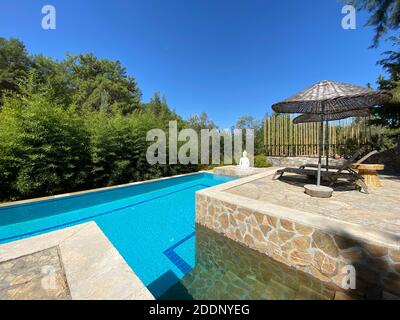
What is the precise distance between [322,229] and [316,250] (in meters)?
0.28

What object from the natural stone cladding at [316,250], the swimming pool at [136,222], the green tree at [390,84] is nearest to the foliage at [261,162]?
the green tree at [390,84]

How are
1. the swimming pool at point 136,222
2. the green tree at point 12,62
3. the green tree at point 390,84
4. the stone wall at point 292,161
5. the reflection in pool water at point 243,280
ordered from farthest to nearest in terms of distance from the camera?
1. the green tree at point 12,62
2. the stone wall at point 292,161
3. the green tree at point 390,84
4. the swimming pool at point 136,222
5. the reflection in pool water at point 243,280

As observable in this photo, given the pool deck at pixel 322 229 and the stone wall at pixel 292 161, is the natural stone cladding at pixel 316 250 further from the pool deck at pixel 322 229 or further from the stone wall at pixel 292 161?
the stone wall at pixel 292 161

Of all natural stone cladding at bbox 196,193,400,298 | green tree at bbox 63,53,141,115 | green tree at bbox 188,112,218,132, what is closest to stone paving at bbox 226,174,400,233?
natural stone cladding at bbox 196,193,400,298

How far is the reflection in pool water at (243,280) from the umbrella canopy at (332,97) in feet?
8.72

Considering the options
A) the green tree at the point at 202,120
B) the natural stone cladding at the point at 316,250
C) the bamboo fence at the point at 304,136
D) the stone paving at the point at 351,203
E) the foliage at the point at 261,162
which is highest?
the green tree at the point at 202,120

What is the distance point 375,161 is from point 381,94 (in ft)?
22.6

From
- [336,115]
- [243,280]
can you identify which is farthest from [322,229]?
[336,115]

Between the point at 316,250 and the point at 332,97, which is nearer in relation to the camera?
the point at 316,250

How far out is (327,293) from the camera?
6.31 feet

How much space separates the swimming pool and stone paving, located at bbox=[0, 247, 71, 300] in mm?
1002

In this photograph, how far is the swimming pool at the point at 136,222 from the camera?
8.37ft

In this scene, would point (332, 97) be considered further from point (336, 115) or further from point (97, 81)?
point (97, 81)

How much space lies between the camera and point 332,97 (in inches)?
113
